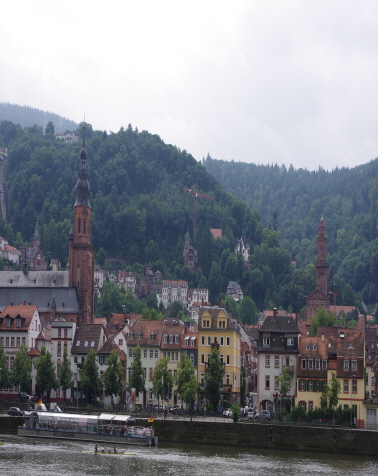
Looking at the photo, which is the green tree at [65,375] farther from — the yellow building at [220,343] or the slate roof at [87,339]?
the yellow building at [220,343]

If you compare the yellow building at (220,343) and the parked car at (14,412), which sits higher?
the yellow building at (220,343)

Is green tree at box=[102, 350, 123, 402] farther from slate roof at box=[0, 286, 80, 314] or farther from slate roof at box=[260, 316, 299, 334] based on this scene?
slate roof at box=[0, 286, 80, 314]

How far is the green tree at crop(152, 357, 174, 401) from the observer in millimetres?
127000

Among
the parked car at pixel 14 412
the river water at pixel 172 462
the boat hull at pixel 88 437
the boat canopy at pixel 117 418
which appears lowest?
the river water at pixel 172 462

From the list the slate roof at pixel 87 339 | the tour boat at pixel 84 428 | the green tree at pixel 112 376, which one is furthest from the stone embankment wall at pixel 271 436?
the slate roof at pixel 87 339

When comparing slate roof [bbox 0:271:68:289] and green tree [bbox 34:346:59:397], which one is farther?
slate roof [bbox 0:271:68:289]

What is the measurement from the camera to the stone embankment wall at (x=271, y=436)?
10138 cm

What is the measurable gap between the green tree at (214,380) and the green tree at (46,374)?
21171 millimetres

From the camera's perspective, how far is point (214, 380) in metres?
126

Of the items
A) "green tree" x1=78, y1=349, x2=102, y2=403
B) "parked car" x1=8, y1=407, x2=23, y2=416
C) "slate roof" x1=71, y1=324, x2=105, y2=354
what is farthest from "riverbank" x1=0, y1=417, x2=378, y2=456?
"slate roof" x1=71, y1=324, x2=105, y2=354

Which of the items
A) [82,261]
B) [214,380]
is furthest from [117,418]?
[82,261]

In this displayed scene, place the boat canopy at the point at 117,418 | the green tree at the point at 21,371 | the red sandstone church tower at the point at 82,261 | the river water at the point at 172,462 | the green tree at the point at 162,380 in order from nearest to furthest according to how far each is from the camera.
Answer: the river water at the point at 172,462
the boat canopy at the point at 117,418
the green tree at the point at 162,380
the green tree at the point at 21,371
the red sandstone church tower at the point at 82,261

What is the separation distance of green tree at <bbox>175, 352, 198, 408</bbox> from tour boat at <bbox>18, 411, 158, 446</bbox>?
12899 millimetres

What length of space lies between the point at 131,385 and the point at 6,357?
22.9 metres
